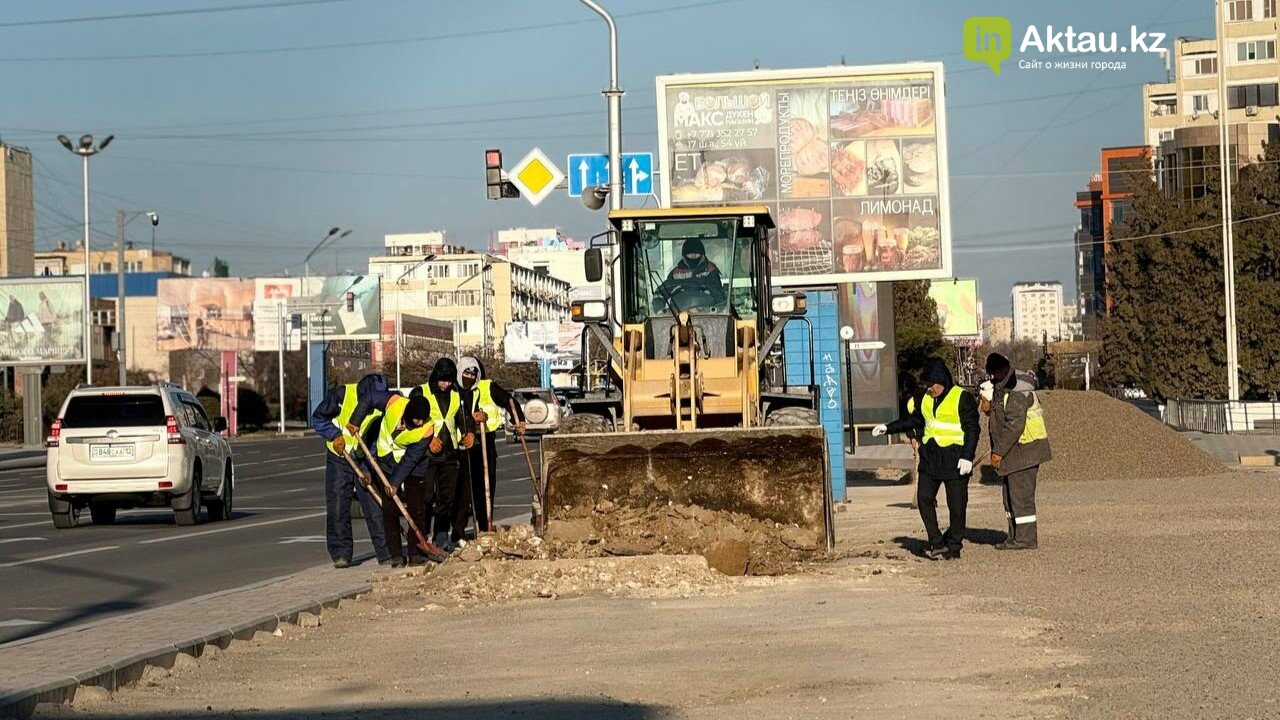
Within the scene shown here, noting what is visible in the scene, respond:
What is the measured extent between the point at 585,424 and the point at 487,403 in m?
1.43

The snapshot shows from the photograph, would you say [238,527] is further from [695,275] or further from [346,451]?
[346,451]

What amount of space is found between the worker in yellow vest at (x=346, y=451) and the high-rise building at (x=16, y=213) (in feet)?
305

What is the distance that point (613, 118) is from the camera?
28641 mm

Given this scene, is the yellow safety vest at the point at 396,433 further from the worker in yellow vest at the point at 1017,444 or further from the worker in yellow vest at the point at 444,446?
the worker in yellow vest at the point at 1017,444

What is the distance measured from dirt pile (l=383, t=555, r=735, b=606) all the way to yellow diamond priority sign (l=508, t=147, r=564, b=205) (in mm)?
14556

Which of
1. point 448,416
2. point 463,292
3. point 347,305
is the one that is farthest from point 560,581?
point 463,292

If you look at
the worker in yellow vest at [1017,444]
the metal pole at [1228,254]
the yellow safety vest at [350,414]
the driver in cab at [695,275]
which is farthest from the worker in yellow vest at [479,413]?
the metal pole at [1228,254]

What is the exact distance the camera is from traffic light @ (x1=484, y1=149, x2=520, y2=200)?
29.3 metres

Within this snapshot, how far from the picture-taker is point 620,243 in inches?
760

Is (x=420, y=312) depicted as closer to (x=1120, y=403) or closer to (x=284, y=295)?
(x=284, y=295)

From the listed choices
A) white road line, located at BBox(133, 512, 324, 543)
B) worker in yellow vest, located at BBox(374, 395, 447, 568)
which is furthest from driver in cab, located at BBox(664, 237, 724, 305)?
white road line, located at BBox(133, 512, 324, 543)

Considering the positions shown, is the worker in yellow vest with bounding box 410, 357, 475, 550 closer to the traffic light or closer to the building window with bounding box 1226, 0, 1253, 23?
the traffic light

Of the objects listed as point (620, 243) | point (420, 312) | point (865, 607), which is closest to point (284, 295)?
point (420, 312)

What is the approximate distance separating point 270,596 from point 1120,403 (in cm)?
2480
